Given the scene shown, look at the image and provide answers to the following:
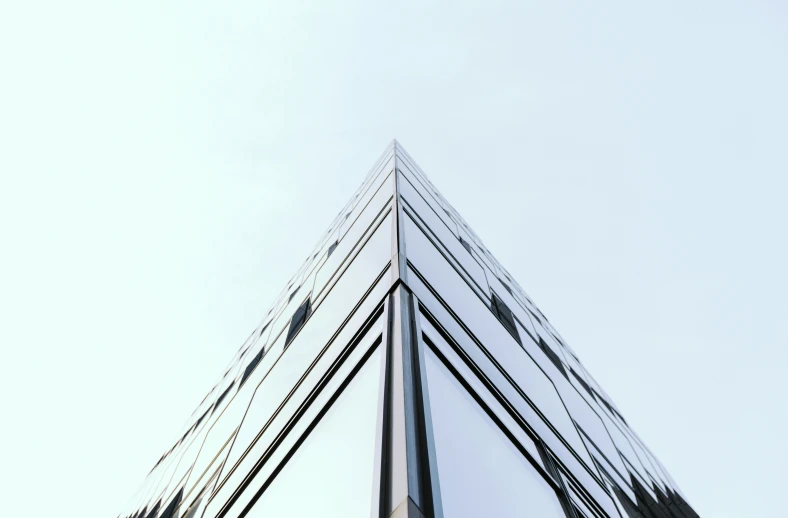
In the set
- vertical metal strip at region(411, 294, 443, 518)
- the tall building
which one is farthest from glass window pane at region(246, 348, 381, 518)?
vertical metal strip at region(411, 294, 443, 518)

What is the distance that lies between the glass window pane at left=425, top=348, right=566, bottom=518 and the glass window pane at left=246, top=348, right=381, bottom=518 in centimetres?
30

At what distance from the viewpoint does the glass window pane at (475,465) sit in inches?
91.4

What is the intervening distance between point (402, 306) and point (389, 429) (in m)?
1.05

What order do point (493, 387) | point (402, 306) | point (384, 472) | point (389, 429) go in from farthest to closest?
point (493, 387)
point (402, 306)
point (389, 429)
point (384, 472)

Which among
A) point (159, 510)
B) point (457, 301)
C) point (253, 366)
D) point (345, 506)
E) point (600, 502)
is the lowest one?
point (345, 506)

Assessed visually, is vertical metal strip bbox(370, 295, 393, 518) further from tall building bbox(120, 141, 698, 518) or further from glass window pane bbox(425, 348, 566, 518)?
glass window pane bbox(425, 348, 566, 518)

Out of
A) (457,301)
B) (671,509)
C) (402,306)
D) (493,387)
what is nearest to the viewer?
(402,306)

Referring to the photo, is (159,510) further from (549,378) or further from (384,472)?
(384,472)

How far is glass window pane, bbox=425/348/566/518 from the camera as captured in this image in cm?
232

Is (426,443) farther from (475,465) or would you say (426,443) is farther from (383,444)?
(475,465)

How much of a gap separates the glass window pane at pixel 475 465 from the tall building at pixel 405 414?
1 centimetres

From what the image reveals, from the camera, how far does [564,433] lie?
4.78 m

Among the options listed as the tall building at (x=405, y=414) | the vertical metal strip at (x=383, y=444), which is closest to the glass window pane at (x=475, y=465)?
the tall building at (x=405, y=414)

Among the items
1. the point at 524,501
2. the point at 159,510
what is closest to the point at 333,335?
the point at 524,501
